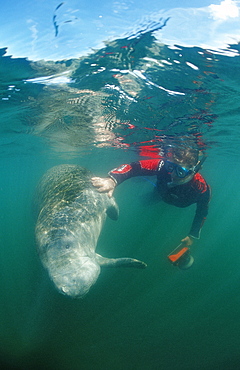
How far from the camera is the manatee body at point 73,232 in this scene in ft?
11.8

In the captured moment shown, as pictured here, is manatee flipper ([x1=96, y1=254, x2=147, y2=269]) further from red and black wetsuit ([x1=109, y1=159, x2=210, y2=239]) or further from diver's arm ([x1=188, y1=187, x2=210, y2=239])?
diver's arm ([x1=188, y1=187, x2=210, y2=239])

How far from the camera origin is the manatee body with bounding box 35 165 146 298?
359cm

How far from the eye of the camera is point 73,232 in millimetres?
4523

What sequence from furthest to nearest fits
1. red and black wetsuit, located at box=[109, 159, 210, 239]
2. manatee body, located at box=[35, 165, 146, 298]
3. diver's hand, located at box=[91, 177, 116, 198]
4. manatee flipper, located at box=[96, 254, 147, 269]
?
red and black wetsuit, located at box=[109, 159, 210, 239] < diver's hand, located at box=[91, 177, 116, 198] < manatee flipper, located at box=[96, 254, 147, 269] < manatee body, located at box=[35, 165, 146, 298]

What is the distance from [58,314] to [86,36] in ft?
26.6

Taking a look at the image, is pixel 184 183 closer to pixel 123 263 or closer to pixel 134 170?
pixel 134 170

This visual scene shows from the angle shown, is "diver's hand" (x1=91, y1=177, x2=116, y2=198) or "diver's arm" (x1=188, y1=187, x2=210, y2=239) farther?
"diver's arm" (x1=188, y1=187, x2=210, y2=239)

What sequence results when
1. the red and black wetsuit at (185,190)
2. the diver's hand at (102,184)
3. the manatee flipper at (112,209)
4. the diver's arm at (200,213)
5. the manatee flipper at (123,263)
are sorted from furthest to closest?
the diver's arm at (200,213)
the manatee flipper at (112,209)
the red and black wetsuit at (185,190)
the diver's hand at (102,184)
the manatee flipper at (123,263)

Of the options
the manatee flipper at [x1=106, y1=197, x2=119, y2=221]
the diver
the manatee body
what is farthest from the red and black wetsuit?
the manatee body

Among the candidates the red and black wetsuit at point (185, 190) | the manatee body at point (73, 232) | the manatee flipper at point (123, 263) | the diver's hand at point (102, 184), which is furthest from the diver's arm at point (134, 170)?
the manatee flipper at point (123, 263)

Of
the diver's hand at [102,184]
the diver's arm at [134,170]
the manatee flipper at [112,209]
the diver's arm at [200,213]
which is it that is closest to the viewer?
the diver's hand at [102,184]

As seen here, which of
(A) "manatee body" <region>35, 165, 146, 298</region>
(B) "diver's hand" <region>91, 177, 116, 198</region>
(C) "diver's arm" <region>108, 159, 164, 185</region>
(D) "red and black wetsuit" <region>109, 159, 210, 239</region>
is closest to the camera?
(A) "manatee body" <region>35, 165, 146, 298</region>

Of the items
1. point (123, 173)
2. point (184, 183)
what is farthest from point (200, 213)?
point (123, 173)

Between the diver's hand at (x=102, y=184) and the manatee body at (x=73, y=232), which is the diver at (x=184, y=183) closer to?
the diver's hand at (x=102, y=184)
